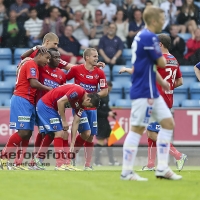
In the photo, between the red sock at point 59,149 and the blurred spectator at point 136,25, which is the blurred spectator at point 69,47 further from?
the red sock at point 59,149

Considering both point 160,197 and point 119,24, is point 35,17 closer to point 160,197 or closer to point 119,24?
point 119,24

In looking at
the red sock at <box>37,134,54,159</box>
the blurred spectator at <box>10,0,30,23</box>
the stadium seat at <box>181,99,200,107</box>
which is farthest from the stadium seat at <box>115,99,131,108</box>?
the red sock at <box>37,134,54,159</box>

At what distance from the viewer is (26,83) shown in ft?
38.8

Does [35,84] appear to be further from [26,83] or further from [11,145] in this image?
[11,145]

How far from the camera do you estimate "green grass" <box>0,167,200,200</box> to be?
7.55m

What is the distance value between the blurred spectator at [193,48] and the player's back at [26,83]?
355 inches

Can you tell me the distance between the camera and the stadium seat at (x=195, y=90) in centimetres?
1922

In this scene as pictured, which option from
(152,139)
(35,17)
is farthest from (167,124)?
(35,17)

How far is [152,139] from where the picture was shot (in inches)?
453

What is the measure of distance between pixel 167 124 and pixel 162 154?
0.40 metres

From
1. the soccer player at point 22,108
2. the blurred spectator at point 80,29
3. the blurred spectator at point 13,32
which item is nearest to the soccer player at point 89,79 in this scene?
the soccer player at point 22,108

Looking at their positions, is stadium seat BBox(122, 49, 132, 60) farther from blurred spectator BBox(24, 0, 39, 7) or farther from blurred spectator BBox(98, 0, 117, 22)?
blurred spectator BBox(24, 0, 39, 7)

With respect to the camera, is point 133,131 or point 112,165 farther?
point 112,165

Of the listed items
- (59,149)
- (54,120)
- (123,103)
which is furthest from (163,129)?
(123,103)
